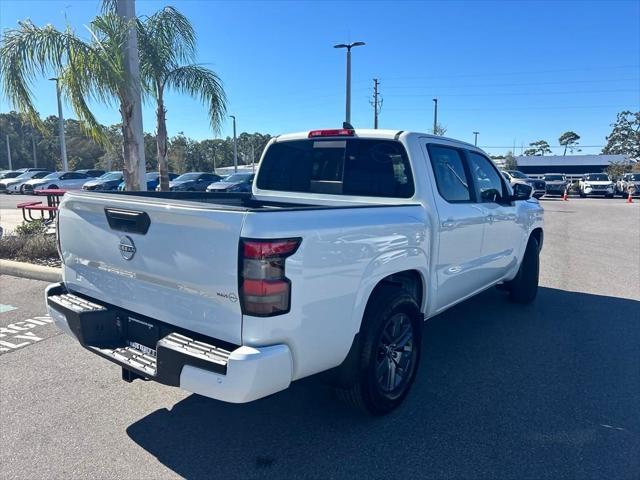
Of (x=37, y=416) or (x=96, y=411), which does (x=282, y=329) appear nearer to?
(x=96, y=411)

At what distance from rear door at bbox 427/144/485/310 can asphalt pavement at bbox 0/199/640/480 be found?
27.2 inches

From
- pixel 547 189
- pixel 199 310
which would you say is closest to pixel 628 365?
pixel 199 310

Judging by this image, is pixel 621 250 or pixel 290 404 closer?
pixel 290 404

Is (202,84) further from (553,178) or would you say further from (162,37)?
(553,178)

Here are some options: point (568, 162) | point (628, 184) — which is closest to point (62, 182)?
point (628, 184)

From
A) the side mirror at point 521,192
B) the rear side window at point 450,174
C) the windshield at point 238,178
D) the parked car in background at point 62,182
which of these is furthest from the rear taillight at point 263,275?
the parked car in background at point 62,182

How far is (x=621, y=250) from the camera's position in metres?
10.3

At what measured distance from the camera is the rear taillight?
2336mm

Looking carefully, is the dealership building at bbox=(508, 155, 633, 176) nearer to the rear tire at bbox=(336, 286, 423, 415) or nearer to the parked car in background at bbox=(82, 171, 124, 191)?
the parked car in background at bbox=(82, 171, 124, 191)

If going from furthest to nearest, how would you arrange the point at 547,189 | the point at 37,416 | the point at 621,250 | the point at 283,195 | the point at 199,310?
the point at 547,189, the point at 621,250, the point at 283,195, the point at 37,416, the point at 199,310

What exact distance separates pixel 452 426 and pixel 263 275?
5.98ft

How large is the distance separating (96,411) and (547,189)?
1291 inches

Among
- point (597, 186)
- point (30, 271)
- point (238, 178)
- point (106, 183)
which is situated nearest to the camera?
point (30, 271)

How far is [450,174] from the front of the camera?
423cm
